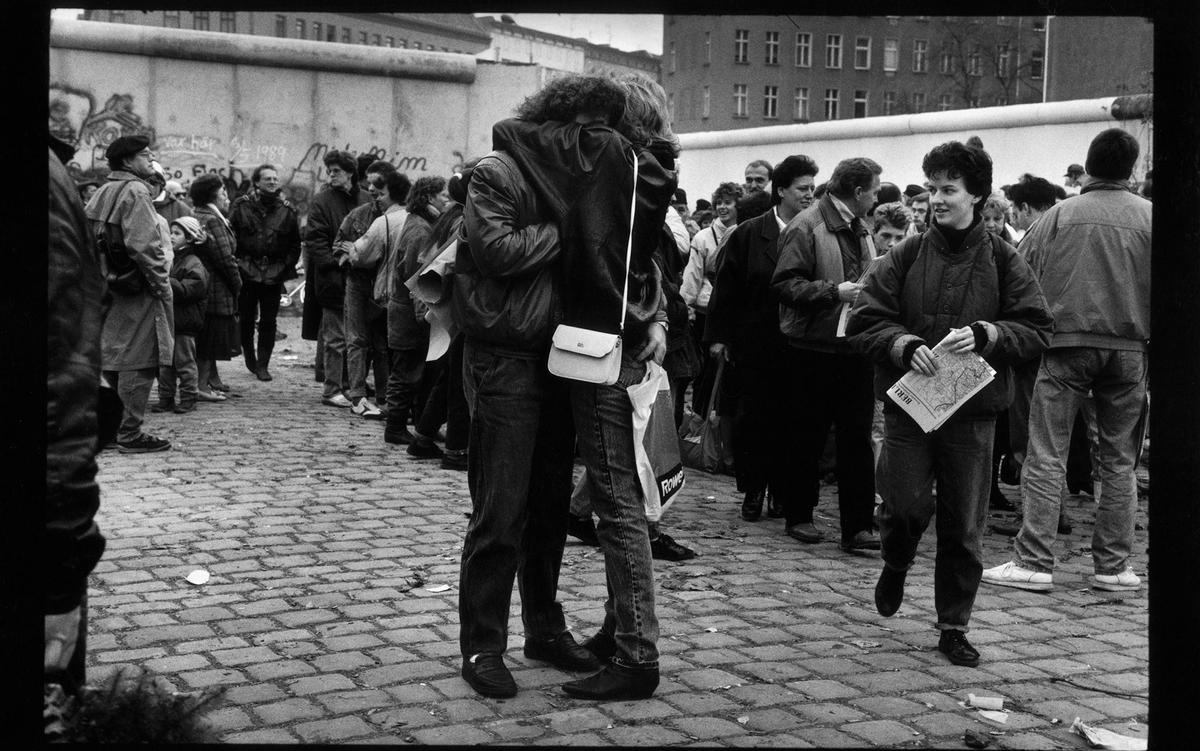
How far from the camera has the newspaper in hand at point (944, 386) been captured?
17.9 feet

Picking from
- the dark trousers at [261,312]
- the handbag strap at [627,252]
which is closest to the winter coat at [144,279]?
the dark trousers at [261,312]

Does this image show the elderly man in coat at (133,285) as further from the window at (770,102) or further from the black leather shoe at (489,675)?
the window at (770,102)

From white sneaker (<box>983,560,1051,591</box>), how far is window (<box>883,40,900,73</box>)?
263 feet

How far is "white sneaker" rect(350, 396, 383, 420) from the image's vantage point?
39.4 ft

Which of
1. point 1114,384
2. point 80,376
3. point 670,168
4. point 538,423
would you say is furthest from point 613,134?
point 1114,384

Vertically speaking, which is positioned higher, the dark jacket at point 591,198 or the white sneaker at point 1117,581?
the dark jacket at point 591,198

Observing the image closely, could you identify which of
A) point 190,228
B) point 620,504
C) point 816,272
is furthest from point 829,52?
point 620,504

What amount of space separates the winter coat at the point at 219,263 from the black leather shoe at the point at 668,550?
21.2ft

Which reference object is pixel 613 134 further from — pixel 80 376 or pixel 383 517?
pixel 383 517

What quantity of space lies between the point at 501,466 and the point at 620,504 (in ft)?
1.43

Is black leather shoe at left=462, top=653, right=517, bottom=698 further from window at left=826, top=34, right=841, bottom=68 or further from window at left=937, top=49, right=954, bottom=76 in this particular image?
window at left=826, top=34, right=841, bottom=68

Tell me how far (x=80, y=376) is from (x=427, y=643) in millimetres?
2745

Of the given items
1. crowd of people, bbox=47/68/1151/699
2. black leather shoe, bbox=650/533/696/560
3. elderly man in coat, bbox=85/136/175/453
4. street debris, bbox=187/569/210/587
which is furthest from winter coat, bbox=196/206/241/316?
black leather shoe, bbox=650/533/696/560

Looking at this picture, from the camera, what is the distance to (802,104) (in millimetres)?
84812
